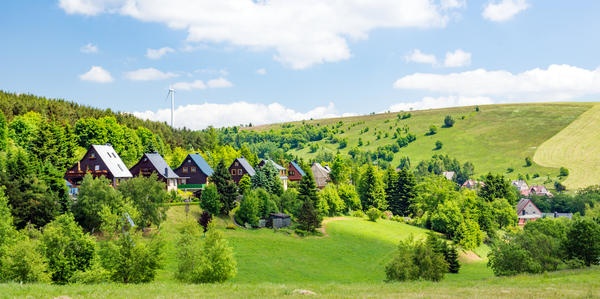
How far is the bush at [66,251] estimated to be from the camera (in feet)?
137

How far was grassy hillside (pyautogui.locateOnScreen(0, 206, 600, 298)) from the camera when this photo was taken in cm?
2852

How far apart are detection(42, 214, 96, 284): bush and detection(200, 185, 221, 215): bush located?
112 feet

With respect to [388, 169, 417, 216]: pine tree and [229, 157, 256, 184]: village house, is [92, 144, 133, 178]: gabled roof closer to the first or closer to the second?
[229, 157, 256, 184]: village house

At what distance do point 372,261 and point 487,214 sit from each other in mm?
49787

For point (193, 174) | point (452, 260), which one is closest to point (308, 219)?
point (452, 260)

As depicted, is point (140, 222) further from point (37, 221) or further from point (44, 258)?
point (44, 258)

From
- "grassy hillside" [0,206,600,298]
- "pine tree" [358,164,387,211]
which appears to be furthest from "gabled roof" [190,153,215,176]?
"pine tree" [358,164,387,211]

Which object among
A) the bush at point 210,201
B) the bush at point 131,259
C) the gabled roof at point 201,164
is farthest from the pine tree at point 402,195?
the bush at point 131,259

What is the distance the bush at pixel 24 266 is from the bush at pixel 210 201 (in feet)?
127

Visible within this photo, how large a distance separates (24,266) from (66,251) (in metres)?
4.18

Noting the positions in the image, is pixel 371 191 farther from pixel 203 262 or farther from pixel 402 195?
pixel 203 262

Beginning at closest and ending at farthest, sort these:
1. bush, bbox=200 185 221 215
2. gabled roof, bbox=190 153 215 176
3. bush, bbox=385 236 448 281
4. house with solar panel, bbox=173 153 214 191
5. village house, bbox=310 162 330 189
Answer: bush, bbox=385 236 448 281 → bush, bbox=200 185 221 215 → house with solar panel, bbox=173 153 214 191 → gabled roof, bbox=190 153 215 176 → village house, bbox=310 162 330 189

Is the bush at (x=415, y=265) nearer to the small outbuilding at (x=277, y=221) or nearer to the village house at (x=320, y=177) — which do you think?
the small outbuilding at (x=277, y=221)

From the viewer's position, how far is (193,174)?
104125 mm
